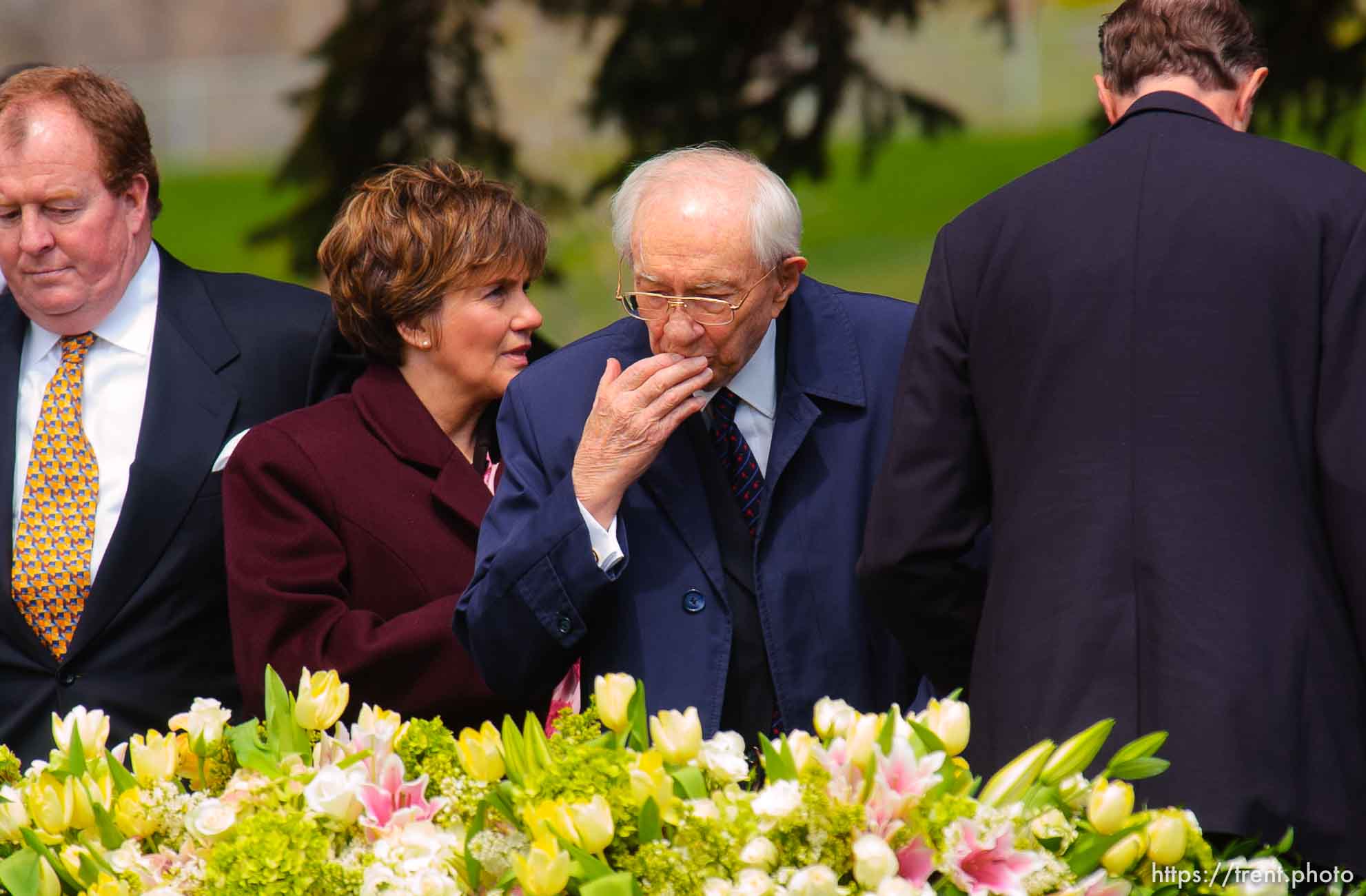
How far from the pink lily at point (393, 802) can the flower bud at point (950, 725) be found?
0.53 metres

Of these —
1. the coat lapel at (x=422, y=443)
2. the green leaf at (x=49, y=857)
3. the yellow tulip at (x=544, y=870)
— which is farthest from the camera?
the coat lapel at (x=422, y=443)

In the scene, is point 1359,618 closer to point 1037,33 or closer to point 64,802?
point 64,802

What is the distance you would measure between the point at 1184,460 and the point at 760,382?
74cm

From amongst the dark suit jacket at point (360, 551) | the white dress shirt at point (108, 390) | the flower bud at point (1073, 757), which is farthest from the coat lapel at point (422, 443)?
the flower bud at point (1073, 757)

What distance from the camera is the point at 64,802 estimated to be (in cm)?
208

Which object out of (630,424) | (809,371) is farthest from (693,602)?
(809,371)

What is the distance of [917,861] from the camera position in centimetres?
191

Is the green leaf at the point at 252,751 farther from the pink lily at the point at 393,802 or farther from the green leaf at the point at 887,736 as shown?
the green leaf at the point at 887,736

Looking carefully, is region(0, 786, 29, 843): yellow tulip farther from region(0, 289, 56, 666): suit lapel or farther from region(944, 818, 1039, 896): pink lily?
region(0, 289, 56, 666): suit lapel

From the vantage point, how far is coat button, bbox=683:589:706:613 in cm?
293

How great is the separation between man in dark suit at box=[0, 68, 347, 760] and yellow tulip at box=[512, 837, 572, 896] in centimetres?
184

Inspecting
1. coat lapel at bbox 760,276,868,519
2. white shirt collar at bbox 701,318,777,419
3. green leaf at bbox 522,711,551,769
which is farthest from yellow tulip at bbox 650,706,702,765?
white shirt collar at bbox 701,318,777,419

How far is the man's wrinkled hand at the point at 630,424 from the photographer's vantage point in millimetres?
2865

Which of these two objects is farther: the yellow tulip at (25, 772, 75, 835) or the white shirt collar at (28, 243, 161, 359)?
the white shirt collar at (28, 243, 161, 359)
